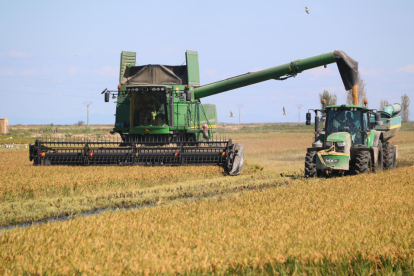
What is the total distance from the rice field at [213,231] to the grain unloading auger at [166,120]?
9.89 ft

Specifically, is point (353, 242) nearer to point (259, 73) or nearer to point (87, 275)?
point (87, 275)

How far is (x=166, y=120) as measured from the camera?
14.4 m

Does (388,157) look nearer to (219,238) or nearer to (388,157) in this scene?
(388,157)

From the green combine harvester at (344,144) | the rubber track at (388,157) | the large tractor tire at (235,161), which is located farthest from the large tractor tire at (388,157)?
the large tractor tire at (235,161)

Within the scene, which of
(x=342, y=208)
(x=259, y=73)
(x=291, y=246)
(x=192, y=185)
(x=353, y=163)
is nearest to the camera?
(x=291, y=246)

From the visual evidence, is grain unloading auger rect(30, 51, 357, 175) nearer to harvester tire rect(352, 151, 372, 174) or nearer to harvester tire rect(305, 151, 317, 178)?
harvester tire rect(305, 151, 317, 178)

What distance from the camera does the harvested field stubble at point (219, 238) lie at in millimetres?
4688

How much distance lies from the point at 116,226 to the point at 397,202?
469 centimetres

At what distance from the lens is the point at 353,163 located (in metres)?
13.2

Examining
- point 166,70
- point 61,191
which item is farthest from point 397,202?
point 166,70

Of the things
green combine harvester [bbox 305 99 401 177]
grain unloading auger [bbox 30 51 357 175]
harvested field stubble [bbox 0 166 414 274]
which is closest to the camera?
harvested field stubble [bbox 0 166 414 274]

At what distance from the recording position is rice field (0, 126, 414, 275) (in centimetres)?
469

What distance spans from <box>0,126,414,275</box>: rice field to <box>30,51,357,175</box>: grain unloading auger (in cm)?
301

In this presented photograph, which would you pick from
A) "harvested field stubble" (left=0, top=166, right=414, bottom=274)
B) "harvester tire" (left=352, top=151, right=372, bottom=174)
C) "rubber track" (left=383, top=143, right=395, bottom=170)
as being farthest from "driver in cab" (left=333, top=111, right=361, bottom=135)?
"harvested field stubble" (left=0, top=166, right=414, bottom=274)
